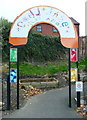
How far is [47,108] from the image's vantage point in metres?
7.39

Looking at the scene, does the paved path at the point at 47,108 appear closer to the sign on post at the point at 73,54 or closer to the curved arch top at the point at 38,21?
the sign on post at the point at 73,54

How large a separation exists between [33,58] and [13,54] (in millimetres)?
11771

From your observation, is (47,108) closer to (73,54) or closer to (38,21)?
(73,54)

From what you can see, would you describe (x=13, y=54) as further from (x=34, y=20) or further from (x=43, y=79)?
(x=43, y=79)

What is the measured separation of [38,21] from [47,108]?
11.9 ft

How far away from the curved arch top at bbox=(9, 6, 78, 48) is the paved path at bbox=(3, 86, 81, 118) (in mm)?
2752

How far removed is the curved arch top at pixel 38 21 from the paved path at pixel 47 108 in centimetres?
275

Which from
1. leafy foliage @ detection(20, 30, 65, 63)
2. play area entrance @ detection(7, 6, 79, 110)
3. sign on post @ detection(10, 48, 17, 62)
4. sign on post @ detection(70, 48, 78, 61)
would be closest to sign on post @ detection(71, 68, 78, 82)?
sign on post @ detection(70, 48, 78, 61)

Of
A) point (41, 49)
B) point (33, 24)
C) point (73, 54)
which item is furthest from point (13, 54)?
point (41, 49)

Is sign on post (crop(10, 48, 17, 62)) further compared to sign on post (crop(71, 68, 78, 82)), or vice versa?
sign on post (crop(71, 68, 78, 82))

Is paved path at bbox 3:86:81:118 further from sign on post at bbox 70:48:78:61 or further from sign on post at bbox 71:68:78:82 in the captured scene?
sign on post at bbox 70:48:78:61

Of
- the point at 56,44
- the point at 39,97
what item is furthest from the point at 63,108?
the point at 56,44

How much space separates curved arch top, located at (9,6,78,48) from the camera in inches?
288

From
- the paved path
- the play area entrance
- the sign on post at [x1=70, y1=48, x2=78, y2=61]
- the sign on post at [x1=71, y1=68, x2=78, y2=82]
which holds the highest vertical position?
the play area entrance
